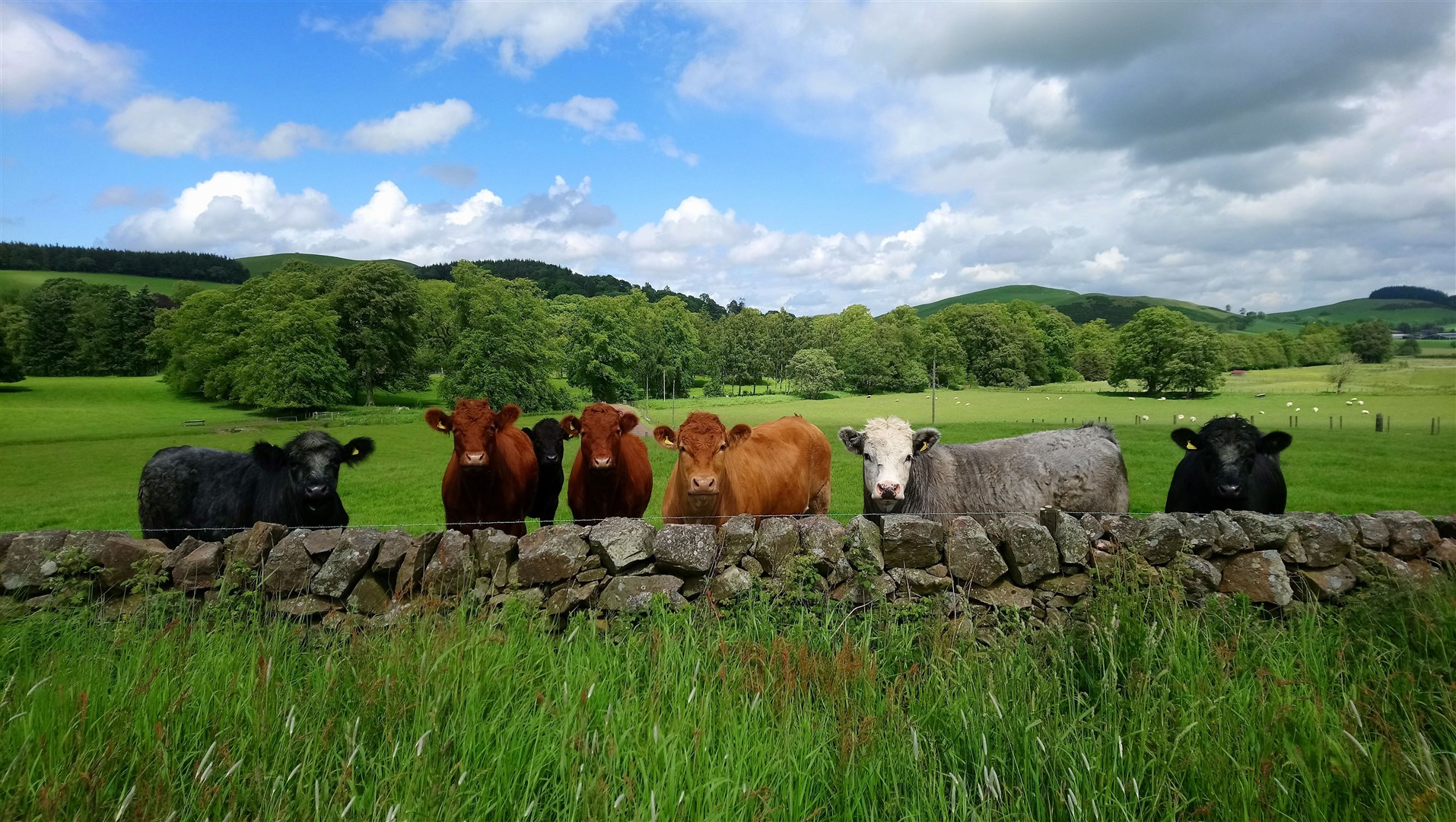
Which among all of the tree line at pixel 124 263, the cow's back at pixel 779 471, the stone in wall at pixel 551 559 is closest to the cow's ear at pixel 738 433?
the cow's back at pixel 779 471

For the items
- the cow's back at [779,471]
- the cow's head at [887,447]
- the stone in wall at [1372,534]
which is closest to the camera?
the stone in wall at [1372,534]

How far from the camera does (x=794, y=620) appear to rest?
176 inches

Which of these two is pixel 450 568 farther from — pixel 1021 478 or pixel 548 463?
pixel 1021 478

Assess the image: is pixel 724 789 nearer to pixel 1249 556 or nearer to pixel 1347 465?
pixel 1249 556

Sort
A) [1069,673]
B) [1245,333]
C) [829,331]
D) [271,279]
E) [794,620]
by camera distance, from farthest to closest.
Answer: [829,331] < [271,279] < [1245,333] < [794,620] < [1069,673]

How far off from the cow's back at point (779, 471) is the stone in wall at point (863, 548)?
218cm

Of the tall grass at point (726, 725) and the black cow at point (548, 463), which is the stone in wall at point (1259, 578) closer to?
the tall grass at point (726, 725)

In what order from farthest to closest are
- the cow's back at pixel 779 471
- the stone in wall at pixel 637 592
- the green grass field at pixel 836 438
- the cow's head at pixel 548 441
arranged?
the green grass field at pixel 836 438, the cow's head at pixel 548 441, the cow's back at pixel 779 471, the stone in wall at pixel 637 592

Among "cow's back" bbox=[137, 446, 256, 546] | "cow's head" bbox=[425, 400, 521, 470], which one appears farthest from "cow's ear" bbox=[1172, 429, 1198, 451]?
"cow's back" bbox=[137, 446, 256, 546]

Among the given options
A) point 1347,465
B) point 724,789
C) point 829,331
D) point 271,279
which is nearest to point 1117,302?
point 829,331

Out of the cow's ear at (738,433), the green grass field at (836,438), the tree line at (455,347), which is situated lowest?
the green grass field at (836,438)

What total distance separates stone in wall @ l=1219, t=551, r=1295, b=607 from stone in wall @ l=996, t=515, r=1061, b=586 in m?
1.46

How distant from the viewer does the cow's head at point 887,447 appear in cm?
674

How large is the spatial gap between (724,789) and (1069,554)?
366 centimetres
